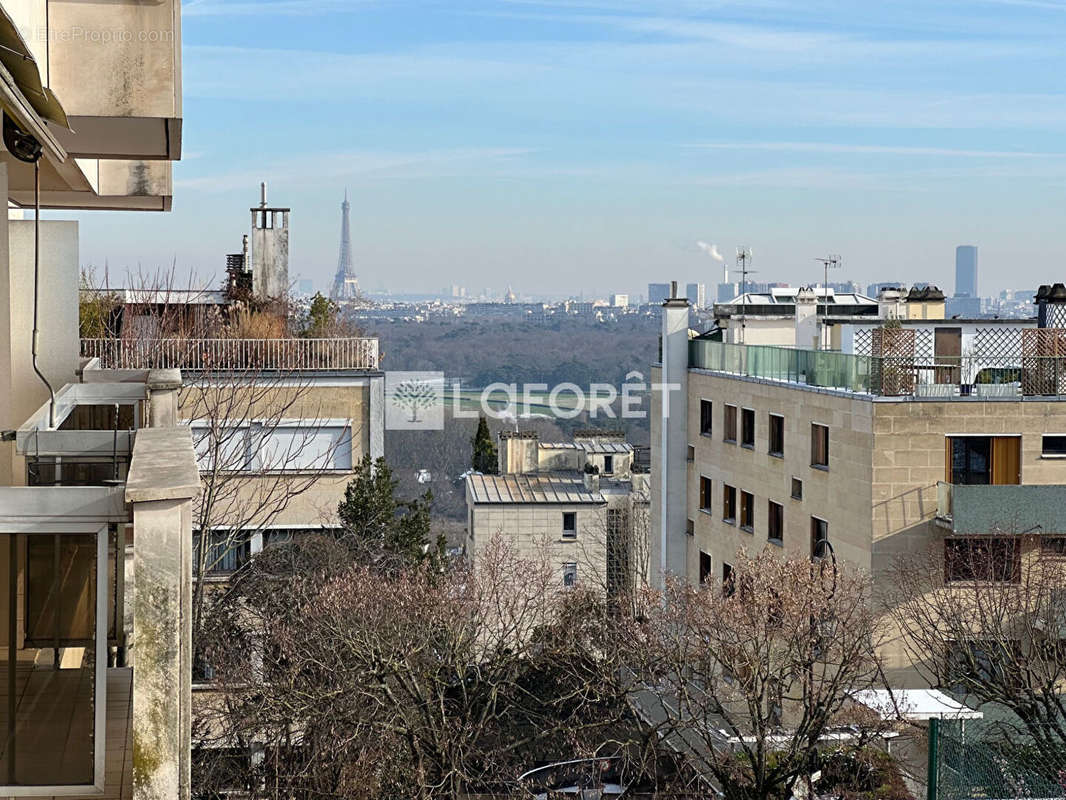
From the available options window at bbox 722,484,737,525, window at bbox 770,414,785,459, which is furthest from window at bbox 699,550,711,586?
window at bbox 770,414,785,459

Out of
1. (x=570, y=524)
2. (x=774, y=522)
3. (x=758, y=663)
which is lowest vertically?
(x=570, y=524)

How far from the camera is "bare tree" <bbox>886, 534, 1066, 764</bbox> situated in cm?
1430

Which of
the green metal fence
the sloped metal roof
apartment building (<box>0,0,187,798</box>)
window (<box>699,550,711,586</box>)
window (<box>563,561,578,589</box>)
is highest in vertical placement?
apartment building (<box>0,0,187,798</box>)

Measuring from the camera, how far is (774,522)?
2661 centimetres

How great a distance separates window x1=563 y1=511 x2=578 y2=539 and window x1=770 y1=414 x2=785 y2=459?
15401 millimetres

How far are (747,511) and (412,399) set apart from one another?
10.8 m

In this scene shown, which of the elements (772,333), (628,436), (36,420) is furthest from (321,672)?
(628,436)

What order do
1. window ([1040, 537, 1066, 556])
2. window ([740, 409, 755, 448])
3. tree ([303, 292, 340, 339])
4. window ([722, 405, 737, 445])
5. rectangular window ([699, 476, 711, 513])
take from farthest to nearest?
rectangular window ([699, 476, 711, 513])
window ([722, 405, 737, 445])
tree ([303, 292, 340, 339])
window ([740, 409, 755, 448])
window ([1040, 537, 1066, 556])

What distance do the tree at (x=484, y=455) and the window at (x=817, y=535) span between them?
2688 cm

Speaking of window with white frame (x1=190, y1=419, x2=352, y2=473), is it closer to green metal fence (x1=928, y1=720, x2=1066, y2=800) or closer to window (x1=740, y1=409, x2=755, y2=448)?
window (x1=740, y1=409, x2=755, y2=448)

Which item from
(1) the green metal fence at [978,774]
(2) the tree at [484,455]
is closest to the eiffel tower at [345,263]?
(2) the tree at [484,455]

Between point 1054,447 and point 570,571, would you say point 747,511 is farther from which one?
point 570,571

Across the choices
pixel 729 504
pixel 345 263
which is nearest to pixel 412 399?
pixel 729 504

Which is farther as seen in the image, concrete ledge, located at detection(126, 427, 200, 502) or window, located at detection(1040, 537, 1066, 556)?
window, located at detection(1040, 537, 1066, 556)
